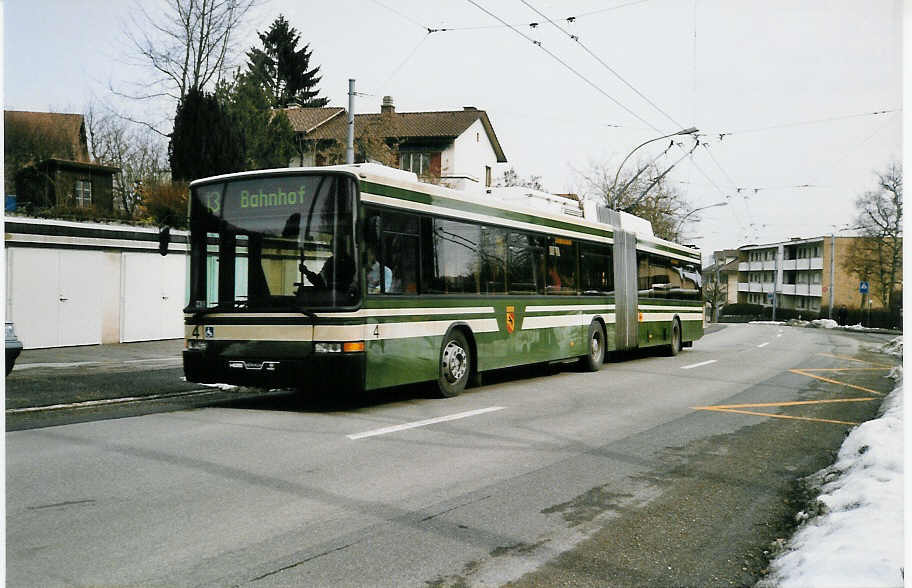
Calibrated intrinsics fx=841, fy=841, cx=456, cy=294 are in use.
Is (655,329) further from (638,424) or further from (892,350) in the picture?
(892,350)

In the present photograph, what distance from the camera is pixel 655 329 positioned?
66.5 feet

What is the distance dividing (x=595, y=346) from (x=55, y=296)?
38.7 ft

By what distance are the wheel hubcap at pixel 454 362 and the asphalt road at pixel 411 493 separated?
0.73 meters

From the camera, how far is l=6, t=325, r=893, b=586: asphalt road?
447 cm

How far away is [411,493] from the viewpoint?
605cm

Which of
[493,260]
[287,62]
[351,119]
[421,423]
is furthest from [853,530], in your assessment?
[287,62]

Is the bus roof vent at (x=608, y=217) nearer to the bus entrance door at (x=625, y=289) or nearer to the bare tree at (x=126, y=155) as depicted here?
the bus entrance door at (x=625, y=289)

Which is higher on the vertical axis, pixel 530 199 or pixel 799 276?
pixel 799 276

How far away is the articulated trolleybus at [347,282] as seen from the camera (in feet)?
31.9

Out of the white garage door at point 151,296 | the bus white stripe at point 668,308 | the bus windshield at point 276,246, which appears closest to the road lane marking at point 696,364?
the bus white stripe at point 668,308

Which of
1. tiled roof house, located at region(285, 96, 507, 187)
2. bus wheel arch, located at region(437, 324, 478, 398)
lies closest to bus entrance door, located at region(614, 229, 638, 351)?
bus wheel arch, located at region(437, 324, 478, 398)

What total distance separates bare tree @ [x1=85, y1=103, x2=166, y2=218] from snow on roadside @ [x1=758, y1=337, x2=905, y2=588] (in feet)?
96.8

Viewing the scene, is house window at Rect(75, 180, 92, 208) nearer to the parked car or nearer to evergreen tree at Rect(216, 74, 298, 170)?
evergreen tree at Rect(216, 74, 298, 170)

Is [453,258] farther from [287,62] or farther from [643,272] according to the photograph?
[287,62]
